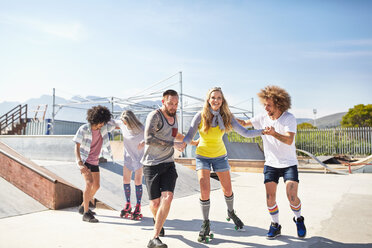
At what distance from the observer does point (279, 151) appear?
11.0 feet

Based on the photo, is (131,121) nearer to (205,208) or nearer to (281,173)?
(205,208)

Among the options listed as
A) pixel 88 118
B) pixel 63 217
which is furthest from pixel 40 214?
pixel 88 118

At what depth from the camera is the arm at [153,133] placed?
3.11m

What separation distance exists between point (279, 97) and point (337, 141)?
19068 mm

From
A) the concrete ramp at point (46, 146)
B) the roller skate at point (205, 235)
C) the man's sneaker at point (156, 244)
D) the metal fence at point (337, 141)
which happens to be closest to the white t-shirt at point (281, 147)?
the roller skate at point (205, 235)

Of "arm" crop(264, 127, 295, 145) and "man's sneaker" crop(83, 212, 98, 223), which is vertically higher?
"arm" crop(264, 127, 295, 145)

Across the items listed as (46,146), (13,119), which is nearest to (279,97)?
(46,146)

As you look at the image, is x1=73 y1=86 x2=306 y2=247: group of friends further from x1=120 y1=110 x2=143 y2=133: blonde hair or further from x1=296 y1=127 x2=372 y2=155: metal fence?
x1=296 y1=127 x2=372 y2=155: metal fence

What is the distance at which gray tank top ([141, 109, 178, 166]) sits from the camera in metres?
3.13

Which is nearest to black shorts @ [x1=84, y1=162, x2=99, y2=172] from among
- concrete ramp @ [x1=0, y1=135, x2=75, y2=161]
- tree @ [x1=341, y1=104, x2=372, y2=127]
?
concrete ramp @ [x1=0, y1=135, x2=75, y2=161]

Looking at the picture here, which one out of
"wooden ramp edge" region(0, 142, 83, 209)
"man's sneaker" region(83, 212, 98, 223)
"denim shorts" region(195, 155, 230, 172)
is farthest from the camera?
"wooden ramp edge" region(0, 142, 83, 209)

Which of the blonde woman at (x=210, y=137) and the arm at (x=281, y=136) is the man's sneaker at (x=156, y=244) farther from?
the arm at (x=281, y=136)

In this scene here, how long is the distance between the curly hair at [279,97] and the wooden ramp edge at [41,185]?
11.8ft

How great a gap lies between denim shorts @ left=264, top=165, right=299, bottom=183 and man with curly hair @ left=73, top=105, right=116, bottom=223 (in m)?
2.49
